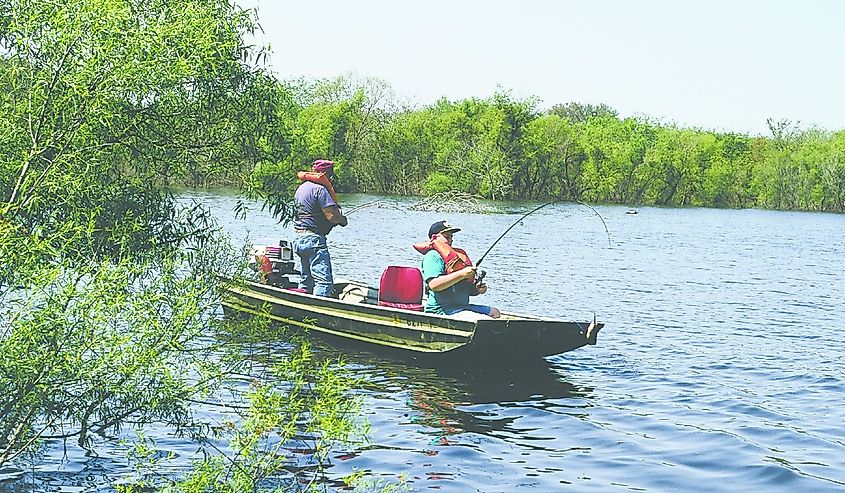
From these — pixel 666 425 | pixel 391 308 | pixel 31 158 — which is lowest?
pixel 666 425

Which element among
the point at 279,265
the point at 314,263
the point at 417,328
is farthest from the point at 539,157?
the point at 417,328

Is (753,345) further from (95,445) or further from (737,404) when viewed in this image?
(95,445)

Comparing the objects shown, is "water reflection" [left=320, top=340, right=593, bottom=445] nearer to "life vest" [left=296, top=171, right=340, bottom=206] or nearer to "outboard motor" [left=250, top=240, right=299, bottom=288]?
"outboard motor" [left=250, top=240, right=299, bottom=288]

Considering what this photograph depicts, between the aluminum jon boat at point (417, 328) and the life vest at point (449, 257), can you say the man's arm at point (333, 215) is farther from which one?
the life vest at point (449, 257)

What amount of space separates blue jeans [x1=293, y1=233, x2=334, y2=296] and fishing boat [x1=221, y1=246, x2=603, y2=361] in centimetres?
19

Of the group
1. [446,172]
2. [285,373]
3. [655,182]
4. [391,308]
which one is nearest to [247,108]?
[285,373]

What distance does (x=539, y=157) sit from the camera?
78812 mm

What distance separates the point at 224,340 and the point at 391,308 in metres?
5.28

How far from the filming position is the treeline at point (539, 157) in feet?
241

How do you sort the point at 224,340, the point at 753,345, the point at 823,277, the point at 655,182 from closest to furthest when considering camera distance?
1. the point at 224,340
2. the point at 753,345
3. the point at 823,277
4. the point at 655,182

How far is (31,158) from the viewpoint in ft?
23.9

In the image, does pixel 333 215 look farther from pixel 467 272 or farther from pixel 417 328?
pixel 467 272

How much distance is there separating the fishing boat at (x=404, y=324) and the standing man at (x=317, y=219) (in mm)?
427

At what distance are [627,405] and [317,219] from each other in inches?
180
